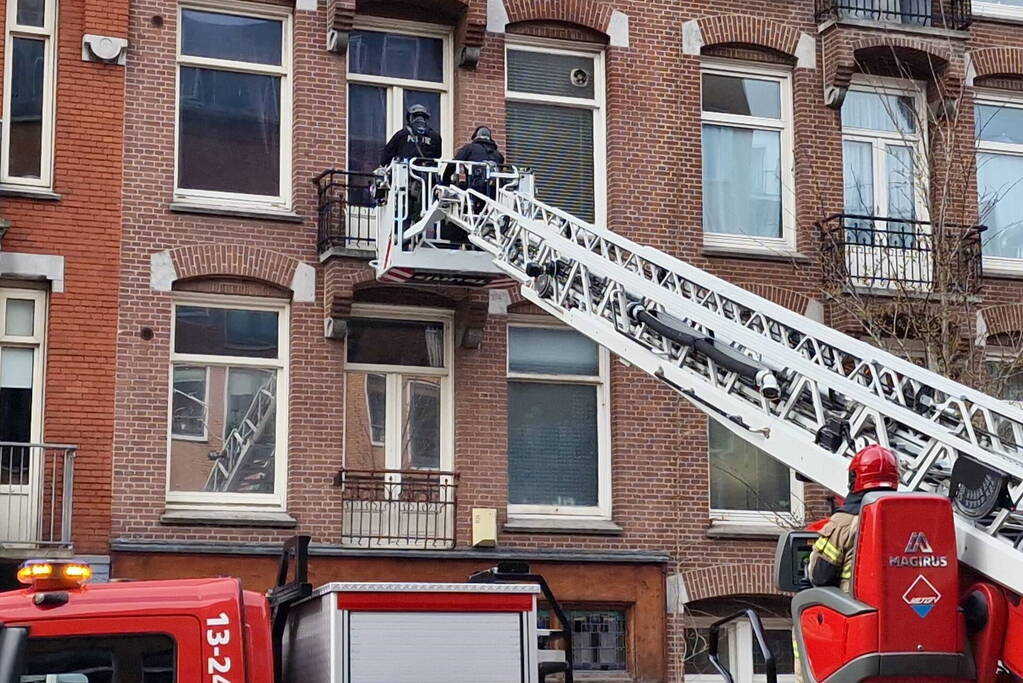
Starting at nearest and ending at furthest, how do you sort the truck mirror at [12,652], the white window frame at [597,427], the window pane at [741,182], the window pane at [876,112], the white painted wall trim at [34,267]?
1. the truck mirror at [12,652]
2. the white painted wall trim at [34,267]
3. the white window frame at [597,427]
4. the window pane at [741,182]
5. the window pane at [876,112]

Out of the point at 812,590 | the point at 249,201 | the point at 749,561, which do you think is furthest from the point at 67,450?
the point at 812,590

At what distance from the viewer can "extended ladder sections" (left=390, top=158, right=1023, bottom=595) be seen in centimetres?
848

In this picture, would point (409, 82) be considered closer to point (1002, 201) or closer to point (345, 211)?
point (345, 211)

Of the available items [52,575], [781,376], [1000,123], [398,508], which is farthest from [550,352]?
[52,575]

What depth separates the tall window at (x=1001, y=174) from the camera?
2164 centimetres

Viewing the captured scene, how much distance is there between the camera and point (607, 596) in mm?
18906

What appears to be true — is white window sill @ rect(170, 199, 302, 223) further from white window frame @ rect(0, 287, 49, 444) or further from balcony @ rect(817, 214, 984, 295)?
balcony @ rect(817, 214, 984, 295)

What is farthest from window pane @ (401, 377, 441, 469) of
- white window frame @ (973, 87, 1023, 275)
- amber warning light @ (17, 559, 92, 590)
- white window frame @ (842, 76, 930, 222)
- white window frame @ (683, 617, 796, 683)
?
amber warning light @ (17, 559, 92, 590)

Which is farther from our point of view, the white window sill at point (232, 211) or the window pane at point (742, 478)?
the window pane at point (742, 478)

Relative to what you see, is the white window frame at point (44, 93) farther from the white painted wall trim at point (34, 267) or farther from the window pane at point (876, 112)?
the window pane at point (876, 112)

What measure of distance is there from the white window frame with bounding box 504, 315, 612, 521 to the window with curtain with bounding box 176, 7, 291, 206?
311cm

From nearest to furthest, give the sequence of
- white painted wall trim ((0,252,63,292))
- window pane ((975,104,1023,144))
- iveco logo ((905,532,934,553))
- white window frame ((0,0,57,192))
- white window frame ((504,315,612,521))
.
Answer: iveco logo ((905,532,934,553)) → white painted wall trim ((0,252,63,292)) → white window frame ((0,0,57,192)) → white window frame ((504,315,612,521)) → window pane ((975,104,1023,144))

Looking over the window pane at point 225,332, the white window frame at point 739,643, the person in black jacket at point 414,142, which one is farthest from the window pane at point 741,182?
the window pane at point 225,332

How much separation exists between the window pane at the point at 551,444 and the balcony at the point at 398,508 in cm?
88
